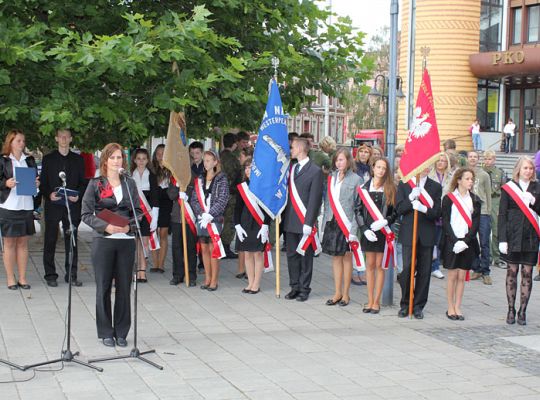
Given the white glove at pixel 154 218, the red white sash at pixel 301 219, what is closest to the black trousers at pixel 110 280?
the red white sash at pixel 301 219

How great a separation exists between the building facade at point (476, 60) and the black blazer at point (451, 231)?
3141cm

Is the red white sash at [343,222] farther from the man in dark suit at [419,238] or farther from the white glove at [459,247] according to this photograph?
the white glove at [459,247]

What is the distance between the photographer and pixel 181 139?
12422mm

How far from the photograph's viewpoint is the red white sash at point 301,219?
37.2 ft

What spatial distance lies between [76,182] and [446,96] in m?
34.1

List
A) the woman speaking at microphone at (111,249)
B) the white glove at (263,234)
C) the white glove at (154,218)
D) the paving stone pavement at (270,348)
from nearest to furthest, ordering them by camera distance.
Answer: the paving stone pavement at (270,348) < the woman speaking at microphone at (111,249) < the white glove at (263,234) < the white glove at (154,218)

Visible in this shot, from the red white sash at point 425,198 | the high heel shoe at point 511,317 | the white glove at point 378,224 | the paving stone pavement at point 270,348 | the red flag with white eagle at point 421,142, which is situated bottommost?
the paving stone pavement at point 270,348

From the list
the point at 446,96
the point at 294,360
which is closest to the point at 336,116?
the point at 446,96

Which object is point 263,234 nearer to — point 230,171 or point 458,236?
point 230,171

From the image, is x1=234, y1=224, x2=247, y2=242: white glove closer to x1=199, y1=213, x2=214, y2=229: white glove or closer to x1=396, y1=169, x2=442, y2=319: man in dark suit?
x1=199, y1=213, x2=214, y2=229: white glove

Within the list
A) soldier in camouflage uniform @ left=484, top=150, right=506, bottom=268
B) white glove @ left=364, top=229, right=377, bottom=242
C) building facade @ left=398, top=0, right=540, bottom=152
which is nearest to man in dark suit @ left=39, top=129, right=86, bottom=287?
white glove @ left=364, top=229, right=377, bottom=242

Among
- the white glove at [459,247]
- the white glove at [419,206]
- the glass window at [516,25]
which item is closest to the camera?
the white glove at [459,247]

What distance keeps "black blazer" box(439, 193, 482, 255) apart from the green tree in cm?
327

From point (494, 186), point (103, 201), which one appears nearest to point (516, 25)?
point (494, 186)
